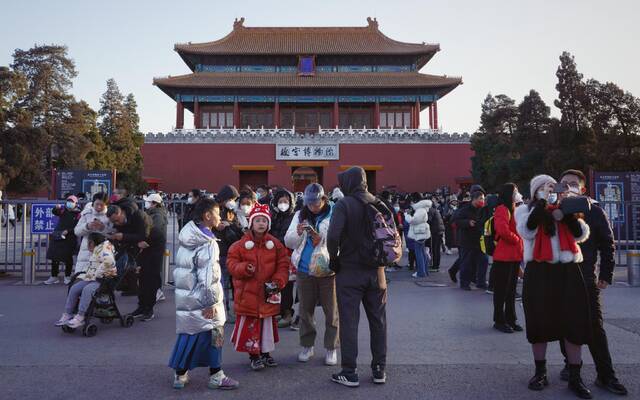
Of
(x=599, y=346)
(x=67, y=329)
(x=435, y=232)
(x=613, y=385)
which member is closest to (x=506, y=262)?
(x=599, y=346)

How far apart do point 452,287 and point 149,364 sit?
15.0ft

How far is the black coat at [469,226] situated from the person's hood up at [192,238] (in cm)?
422

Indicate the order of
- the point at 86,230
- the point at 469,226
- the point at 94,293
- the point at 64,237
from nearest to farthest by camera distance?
the point at 94,293 → the point at 86,230 → the point at 469,226 → the point at 64,237

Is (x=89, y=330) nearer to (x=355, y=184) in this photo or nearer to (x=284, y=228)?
(x=284, y=228)

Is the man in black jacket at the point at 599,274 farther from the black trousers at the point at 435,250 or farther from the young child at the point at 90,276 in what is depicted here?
the black trousers at the point at 435,250

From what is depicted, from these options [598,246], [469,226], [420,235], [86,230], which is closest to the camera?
[598,246]

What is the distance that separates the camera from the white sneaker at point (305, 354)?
12.5 ft

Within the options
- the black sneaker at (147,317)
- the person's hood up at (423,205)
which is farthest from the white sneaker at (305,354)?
the person's hood up at (423,205)

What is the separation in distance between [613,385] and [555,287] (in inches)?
27.9

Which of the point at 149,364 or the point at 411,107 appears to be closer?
the point at 149,364

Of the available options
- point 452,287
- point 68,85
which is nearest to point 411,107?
point 68,85

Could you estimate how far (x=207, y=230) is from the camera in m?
3.38

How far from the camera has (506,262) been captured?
489cm

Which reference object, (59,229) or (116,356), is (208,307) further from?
(59,229)
